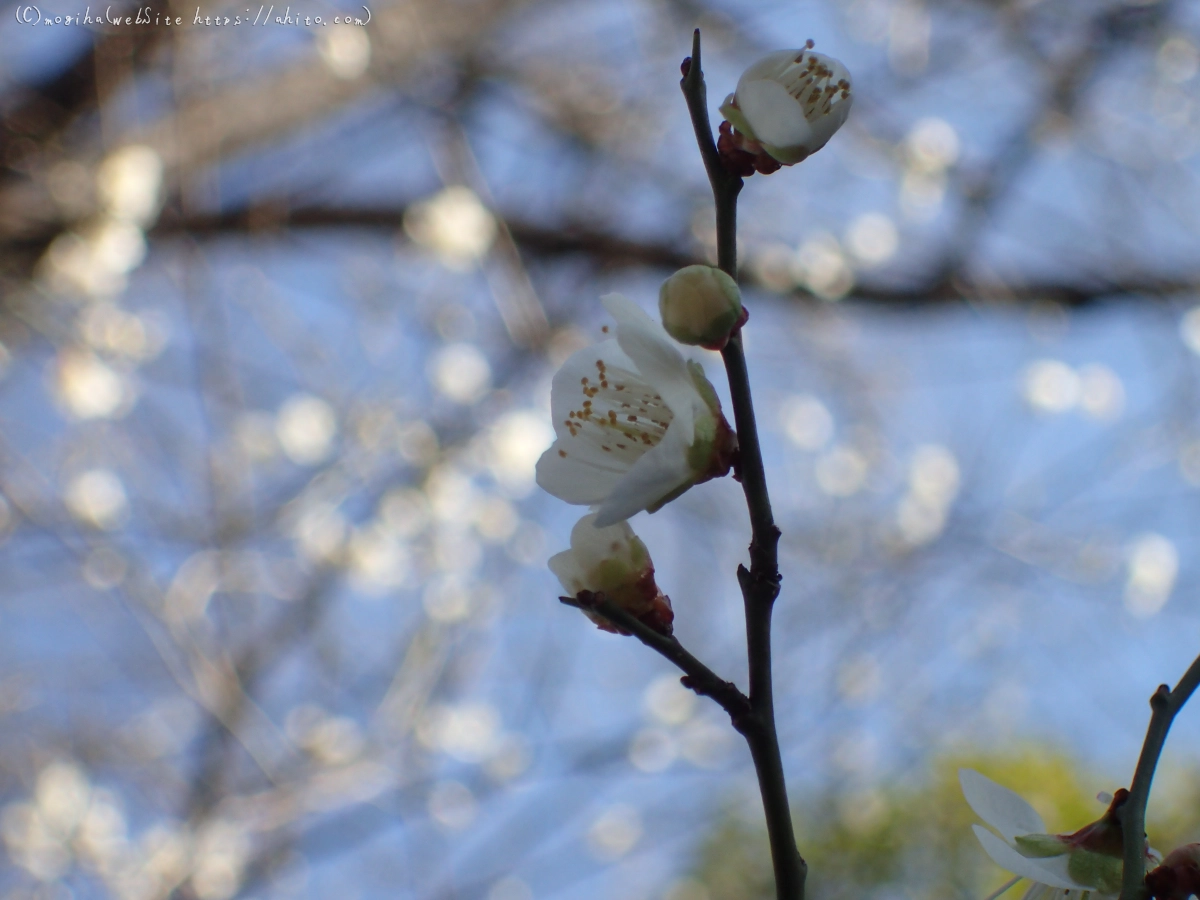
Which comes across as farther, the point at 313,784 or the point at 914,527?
the point at 914,527

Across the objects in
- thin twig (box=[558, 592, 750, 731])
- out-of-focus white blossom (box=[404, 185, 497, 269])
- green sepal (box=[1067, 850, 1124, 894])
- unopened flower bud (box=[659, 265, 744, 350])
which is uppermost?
out-of-focus white blossom (box=[404, 185, 497, 269])

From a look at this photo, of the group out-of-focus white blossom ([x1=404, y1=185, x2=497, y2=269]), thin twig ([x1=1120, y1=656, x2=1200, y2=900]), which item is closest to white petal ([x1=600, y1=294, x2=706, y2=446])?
thin twig ([x1=1120, y1=656, x2=1200, y2=900])

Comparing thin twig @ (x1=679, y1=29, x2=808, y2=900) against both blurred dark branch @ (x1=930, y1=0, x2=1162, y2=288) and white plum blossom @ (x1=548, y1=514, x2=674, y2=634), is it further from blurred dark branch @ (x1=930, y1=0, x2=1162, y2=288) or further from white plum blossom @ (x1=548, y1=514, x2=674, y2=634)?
blurred dark branch @ (x1=930, y1=0, x2=1162, y2=288)

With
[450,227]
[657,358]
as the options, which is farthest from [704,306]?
[450,227]

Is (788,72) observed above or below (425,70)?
below

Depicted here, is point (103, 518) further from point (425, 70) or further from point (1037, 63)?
point (1037, 63)

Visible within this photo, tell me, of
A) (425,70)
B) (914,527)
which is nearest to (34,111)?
(425,70)

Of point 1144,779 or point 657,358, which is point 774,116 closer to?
point 657,358
